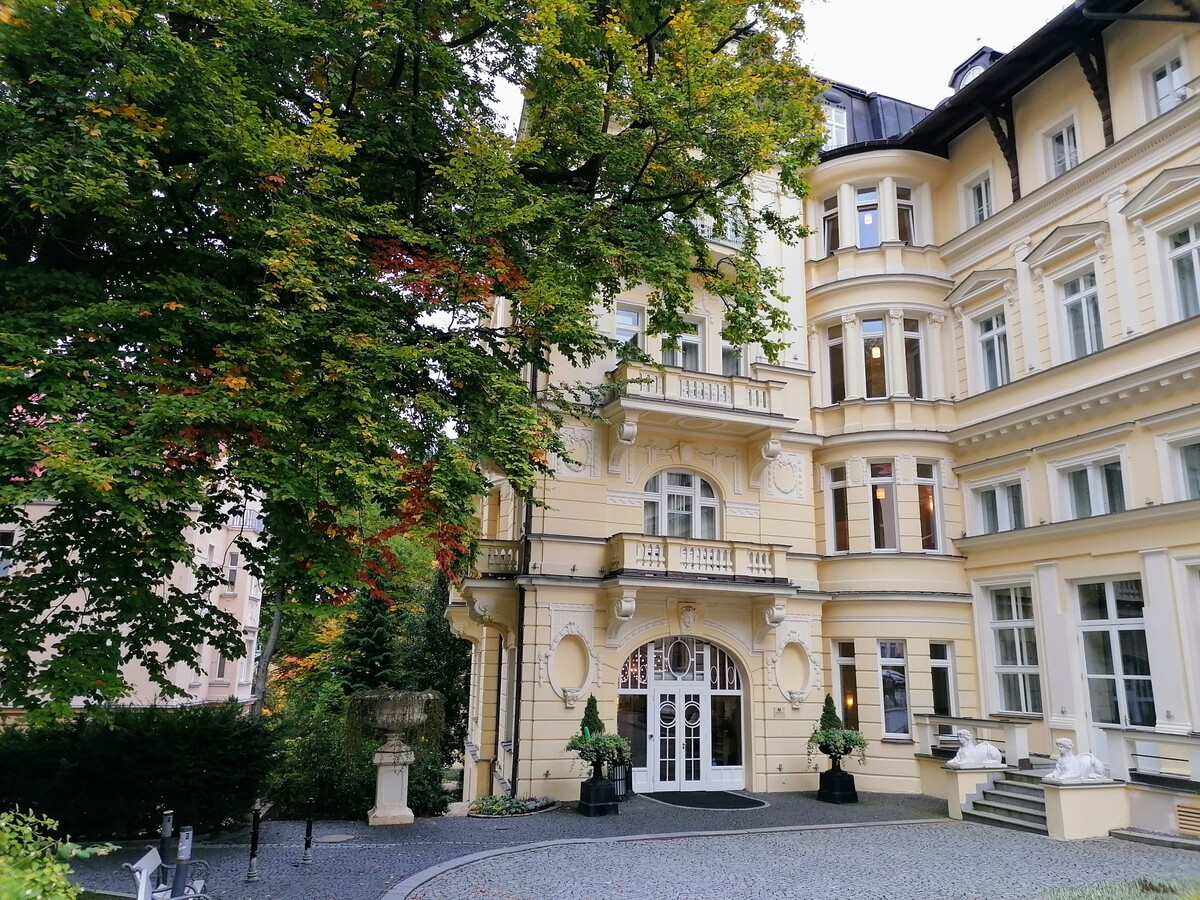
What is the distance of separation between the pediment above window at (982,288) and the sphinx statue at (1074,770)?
29.8ft

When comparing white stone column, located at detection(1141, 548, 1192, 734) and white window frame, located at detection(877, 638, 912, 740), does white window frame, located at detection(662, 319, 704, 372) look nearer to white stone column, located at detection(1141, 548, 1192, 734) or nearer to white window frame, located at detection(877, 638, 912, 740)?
white window frame, located at detection(877, 638, 912, 740)

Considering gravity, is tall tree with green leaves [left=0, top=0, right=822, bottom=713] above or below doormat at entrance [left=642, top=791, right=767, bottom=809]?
above

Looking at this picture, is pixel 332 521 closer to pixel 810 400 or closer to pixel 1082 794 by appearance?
pixel 1082 794

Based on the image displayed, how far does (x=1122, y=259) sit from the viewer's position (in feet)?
47.4

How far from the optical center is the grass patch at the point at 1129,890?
26.2 ft

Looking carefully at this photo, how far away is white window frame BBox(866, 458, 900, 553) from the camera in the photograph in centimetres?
1739

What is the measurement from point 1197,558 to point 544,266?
11159 millimetres

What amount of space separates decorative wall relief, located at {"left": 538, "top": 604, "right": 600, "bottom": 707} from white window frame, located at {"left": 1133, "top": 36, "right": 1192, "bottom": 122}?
43.9 ft

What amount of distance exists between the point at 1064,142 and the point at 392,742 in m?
16.7

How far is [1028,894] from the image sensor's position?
28.6ft

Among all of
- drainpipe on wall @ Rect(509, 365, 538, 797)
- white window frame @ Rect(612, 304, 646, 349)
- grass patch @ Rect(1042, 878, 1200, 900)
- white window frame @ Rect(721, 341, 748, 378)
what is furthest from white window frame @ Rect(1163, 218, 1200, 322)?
drainpipe on wall @ Rect(509, 365, 538, 797)

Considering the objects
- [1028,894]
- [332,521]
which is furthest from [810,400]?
[332,521]

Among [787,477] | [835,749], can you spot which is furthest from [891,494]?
[835,749]

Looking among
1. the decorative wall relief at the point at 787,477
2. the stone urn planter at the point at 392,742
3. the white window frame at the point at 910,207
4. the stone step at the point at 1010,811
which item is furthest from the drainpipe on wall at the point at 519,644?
the white window frame at the point at 910,207
